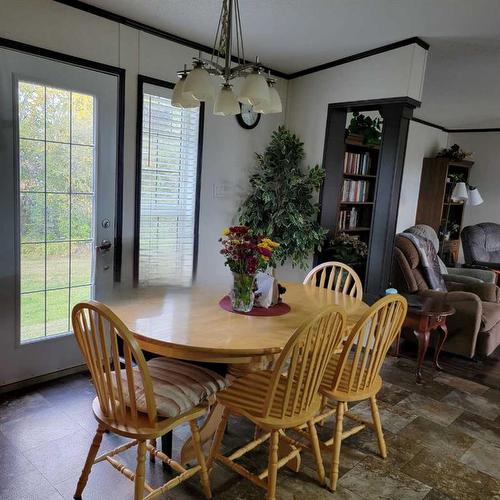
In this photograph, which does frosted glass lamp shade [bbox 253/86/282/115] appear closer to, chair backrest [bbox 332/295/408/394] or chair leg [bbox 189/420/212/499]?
chair backrest [bbox 332/295/408/394]

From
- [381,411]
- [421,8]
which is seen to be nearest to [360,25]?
[421,8]

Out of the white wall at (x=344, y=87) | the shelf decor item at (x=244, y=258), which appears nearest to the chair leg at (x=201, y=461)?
the shelf decor item at (x=244, y=258)

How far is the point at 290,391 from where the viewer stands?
165 centimetres

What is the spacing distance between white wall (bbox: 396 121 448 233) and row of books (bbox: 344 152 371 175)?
122 centimetres

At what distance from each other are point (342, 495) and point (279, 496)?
0.28 metres

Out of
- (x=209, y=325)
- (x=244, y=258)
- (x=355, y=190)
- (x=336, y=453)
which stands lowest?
(x=336, y=453)

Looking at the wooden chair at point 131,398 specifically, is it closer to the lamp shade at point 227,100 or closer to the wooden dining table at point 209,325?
the wooden dining table at point 209,325

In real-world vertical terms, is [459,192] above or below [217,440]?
above

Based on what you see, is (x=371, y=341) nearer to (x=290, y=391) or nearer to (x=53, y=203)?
(x=290, y=391)

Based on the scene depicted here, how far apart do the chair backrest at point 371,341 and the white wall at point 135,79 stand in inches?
44.6

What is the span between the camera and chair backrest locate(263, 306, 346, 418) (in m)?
1.57

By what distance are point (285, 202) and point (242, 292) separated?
166 centimetres

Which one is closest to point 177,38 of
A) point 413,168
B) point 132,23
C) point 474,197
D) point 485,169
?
point 132,23

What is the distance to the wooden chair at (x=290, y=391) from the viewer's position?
5.27 ft
